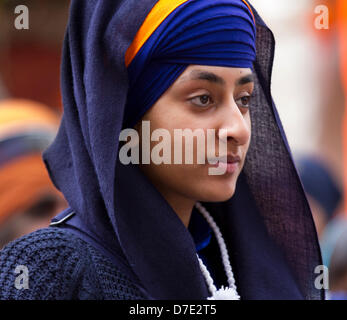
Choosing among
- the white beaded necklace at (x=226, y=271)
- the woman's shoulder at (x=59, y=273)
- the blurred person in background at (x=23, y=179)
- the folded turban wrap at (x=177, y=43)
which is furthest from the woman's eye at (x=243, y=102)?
the blurred person in background at (x=23, y=179)

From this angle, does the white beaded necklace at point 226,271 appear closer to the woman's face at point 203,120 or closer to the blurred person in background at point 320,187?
the woman's face at point 203,120

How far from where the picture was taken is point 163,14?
1.57m

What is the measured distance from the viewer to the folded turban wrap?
1.56 meters

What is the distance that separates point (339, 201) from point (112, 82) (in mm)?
3504

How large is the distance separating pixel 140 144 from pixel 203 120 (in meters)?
0.18

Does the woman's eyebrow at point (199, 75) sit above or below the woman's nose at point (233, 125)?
above

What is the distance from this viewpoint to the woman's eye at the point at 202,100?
1.57m

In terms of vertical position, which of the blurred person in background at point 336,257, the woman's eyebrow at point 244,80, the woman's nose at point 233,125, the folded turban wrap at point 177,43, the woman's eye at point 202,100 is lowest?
the blurred person in background at point 336,257

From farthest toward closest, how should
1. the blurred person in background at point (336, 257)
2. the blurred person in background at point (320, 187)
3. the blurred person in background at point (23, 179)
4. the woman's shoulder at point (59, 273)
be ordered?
the blurred person in background at point (320, 187), the blurred person in background at point (336, 257), the blurred person in background at point (23, 179), the woman's shoulder at point (59, 273)

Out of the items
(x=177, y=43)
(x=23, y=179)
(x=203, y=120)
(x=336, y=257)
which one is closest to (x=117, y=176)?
(x=203, y=120)

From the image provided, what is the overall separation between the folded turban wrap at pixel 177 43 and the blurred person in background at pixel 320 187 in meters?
2.80

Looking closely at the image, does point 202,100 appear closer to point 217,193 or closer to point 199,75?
point 199,75

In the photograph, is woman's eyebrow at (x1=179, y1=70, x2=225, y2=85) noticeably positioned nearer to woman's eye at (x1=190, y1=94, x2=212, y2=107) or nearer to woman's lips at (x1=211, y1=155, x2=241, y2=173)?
woman's eye at (x1=190, y1=94, x2=212, y2=107)
